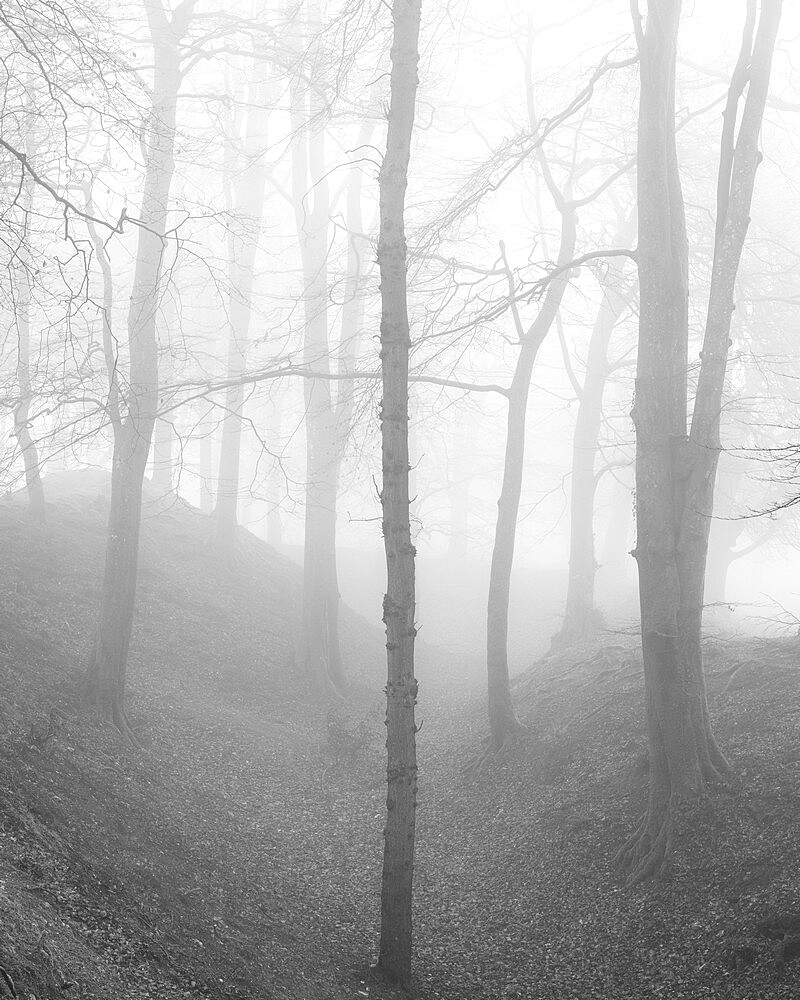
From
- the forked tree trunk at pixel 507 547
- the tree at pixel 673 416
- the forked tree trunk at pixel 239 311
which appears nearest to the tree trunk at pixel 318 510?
the forked tree trunk at pixel 239 311

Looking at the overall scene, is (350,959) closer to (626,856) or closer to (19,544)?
(626,856)

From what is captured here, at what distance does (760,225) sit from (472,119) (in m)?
7.48

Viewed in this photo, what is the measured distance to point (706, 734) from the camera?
281 inches

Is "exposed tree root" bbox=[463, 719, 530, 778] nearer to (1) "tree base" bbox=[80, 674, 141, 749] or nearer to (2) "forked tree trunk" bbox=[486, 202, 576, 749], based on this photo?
(2) "forked tree trunk" bbox=[486, 202, 576, 749]

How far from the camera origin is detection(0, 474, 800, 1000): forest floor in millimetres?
4945

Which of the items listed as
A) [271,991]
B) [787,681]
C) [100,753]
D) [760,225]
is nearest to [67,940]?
[271,991]

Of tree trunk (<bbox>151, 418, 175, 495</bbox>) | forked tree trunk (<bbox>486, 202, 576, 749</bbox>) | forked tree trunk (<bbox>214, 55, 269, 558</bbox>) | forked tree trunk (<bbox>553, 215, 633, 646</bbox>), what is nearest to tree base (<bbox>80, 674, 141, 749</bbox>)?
forked tree trunk (<bbox>486, 202, 576, 749</bbox>)

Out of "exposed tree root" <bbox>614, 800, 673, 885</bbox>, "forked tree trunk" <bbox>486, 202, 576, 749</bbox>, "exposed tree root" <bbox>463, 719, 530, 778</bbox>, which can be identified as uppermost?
"forked tree trunk" <bbox>486, 202, 576, 749</bbox>

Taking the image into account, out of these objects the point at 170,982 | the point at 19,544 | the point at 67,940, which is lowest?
the point at 170,982

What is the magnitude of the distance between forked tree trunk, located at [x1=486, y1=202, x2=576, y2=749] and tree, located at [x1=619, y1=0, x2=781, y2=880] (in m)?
3.14

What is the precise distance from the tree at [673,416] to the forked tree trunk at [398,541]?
224 cm

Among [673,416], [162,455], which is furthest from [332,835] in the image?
[162,455]

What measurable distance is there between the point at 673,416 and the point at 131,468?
620 cm

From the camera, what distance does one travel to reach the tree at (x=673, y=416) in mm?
7062
